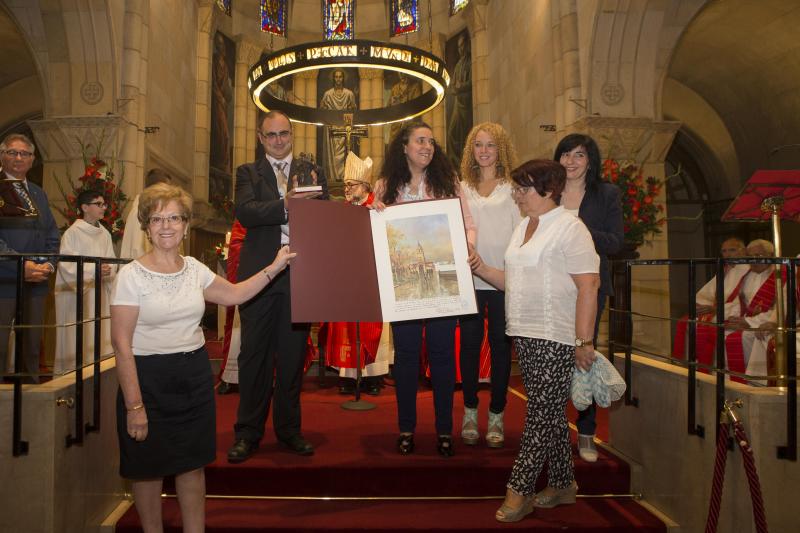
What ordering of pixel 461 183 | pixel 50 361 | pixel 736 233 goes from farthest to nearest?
pixel 736 233 < pixel 50 361 < pixel 461 183

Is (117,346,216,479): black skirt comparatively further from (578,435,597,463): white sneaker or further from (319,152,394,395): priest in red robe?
(319,152,394,395): priest in red robe

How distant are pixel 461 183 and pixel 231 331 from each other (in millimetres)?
3131

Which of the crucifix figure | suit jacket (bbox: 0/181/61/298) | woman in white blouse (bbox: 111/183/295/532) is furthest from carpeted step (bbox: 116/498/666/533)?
the crucifix figure

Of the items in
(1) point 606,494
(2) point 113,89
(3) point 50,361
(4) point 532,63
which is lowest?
(1) point 606,494

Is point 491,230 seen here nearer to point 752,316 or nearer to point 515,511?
point 515,511

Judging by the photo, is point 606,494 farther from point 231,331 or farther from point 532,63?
point 532,63

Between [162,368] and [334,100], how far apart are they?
54.5 feet

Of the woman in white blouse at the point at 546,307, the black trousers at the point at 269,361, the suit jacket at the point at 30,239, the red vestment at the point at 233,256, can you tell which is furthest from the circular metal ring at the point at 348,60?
the woman in white blouse at the point at 546,307

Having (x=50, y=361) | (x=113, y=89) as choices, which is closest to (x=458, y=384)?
(x=50, y=361)

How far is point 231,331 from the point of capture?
566cm

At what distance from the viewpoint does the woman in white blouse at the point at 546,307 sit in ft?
8.74

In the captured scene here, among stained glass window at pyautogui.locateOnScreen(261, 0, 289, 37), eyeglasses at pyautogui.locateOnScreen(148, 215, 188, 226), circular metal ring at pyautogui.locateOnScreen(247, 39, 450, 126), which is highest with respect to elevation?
stained glass window at pyautogui.locateOnScreen(261, 0, 289, 37)

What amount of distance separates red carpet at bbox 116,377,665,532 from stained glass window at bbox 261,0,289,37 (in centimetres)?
1618

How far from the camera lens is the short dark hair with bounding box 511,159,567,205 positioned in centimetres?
271
